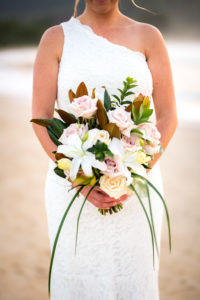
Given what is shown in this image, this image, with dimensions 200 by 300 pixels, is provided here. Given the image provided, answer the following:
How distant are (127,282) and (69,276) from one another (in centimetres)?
36

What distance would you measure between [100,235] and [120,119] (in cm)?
96

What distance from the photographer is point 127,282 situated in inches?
87.0

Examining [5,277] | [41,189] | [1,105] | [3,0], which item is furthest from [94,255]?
[3,0]

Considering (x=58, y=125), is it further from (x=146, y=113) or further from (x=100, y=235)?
(x=100, y=235)

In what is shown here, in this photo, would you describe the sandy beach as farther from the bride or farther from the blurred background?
the bride

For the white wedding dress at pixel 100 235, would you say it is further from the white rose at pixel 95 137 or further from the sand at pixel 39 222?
the sand at pixel 39 222

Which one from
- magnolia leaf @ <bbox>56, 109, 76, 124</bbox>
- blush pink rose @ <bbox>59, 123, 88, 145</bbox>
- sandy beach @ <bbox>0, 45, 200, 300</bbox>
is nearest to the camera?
blush pink rose @ <bbox>59, 123, 88, 145</bbox>

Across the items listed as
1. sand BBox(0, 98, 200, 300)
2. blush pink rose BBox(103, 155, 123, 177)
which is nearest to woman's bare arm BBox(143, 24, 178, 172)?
blush pink rose BBox(103, 155, 123, 177)

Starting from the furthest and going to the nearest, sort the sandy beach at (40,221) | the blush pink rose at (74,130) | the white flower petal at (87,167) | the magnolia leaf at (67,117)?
the sandy beach at (40,221), the magnolia leaf at (67,117), the blush pink rose at (74,130), the white flower petal at (87,167)

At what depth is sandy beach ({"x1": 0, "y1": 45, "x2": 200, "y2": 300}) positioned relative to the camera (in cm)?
343

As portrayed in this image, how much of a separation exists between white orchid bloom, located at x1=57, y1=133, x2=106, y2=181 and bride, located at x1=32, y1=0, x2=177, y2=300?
68cm

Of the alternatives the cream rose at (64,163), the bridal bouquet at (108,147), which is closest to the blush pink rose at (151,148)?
the bridal bouquet at (108,147)

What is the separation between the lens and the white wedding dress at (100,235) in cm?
212

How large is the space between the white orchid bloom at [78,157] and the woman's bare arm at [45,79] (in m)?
0.61
